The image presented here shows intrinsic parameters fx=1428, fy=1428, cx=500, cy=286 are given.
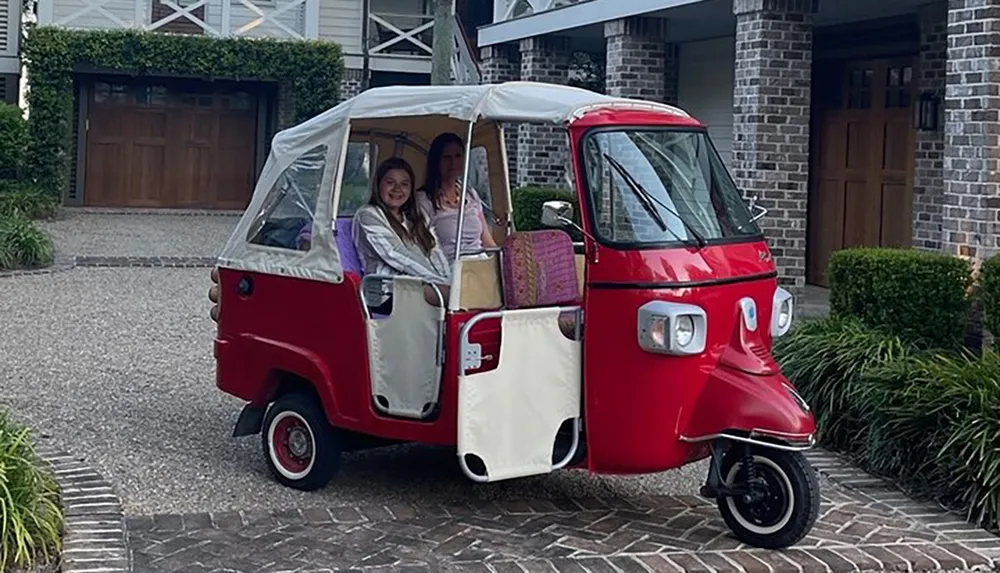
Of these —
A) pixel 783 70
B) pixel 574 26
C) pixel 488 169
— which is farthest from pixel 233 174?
pixel 488 169

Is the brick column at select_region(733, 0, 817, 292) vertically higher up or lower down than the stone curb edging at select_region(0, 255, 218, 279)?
higher up

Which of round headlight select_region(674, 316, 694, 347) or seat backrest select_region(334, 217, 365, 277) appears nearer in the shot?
round headlight select_region(674, 316, 694, 347)

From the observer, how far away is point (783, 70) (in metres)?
12.6

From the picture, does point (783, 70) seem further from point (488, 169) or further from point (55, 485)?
point (55, 485)

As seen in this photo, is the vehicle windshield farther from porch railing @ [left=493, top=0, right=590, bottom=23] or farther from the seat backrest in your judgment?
porch railing @ [left=493, top=0, right=590, bottom=23]

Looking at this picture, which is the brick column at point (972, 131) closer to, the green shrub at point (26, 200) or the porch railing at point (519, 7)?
the porch railing at point (519, 7)

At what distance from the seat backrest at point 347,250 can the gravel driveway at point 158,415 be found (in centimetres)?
109

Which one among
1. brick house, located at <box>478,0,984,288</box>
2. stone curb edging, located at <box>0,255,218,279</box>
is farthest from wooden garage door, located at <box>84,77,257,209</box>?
brick house, located at <box>478,0,984,288</box>

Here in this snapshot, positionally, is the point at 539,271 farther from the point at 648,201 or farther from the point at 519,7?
the point at 519,7

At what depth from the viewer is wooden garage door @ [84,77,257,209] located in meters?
25.7

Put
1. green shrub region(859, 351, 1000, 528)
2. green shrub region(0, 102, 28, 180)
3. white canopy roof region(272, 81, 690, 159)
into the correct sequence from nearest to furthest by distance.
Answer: white canopy roof region(272, 81, 690, 159), green shrub region(859, 351, 1000, 528), green shrub region(0, 102, 28, 180)

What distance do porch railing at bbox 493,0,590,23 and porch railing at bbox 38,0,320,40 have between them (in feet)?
21.1

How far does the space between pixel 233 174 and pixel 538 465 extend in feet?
69.3

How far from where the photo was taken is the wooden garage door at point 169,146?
Answer: 25688mm
